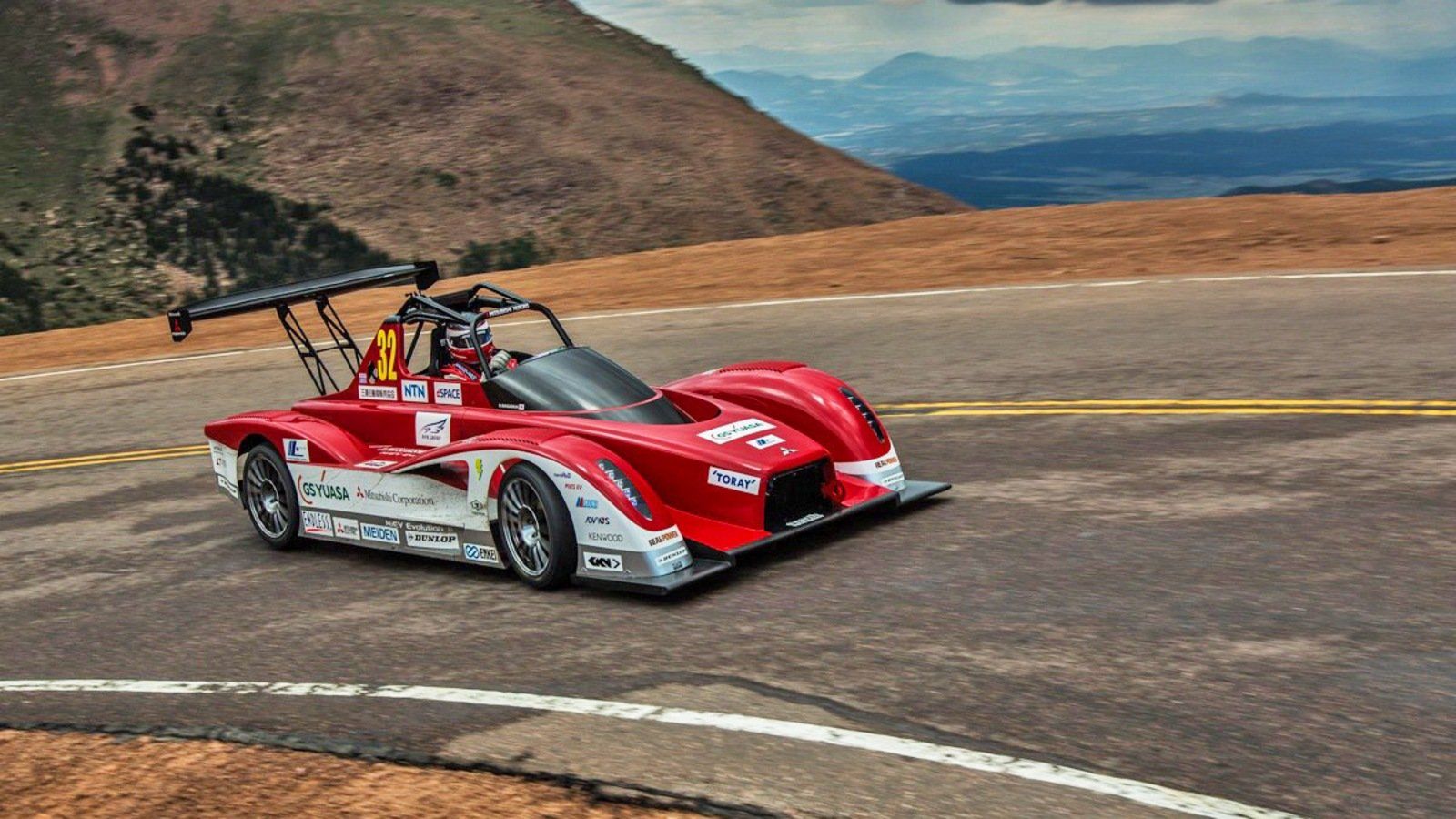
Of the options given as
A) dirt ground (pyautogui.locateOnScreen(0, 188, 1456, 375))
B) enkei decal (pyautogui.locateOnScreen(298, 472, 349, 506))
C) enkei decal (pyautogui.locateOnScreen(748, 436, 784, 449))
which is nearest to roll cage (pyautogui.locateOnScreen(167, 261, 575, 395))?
enkei decal (pyautogui.locateOnScreen(298, 472, 349, 506))

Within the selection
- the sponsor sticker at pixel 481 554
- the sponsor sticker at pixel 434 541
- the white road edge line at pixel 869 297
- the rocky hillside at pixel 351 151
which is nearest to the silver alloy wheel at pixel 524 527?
the sponsor sticker at pixel 481 554

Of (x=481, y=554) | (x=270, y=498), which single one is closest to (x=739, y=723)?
(x=481, y=554)

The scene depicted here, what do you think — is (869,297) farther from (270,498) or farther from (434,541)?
(434,541)

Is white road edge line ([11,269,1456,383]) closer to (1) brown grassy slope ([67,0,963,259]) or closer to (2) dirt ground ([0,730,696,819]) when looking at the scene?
(2) dirt ground ([0,730,696,819])

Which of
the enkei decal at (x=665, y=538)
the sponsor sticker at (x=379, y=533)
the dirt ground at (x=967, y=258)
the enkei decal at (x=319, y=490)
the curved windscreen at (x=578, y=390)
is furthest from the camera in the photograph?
the dirt ground at (x=967, y=258)

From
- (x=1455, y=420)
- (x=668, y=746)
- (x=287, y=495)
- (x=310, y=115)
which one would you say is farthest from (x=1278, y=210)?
(x=310, y=115)

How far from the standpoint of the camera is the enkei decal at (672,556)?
7.31 metres

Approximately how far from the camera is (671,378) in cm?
1485

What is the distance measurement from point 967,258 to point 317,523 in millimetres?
13797

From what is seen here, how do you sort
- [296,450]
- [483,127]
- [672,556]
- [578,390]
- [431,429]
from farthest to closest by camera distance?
[483,127] → [296,450] → [431,429] → [578,390] → [672,556]

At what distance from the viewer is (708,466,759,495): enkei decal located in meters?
7.74

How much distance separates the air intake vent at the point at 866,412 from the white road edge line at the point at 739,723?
3295 millimetres

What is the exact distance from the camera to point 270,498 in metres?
9.85

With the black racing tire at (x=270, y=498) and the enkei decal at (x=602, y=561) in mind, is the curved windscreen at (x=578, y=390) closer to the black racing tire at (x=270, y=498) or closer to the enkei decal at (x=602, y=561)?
the enkei decal at (x=602, y=561)
